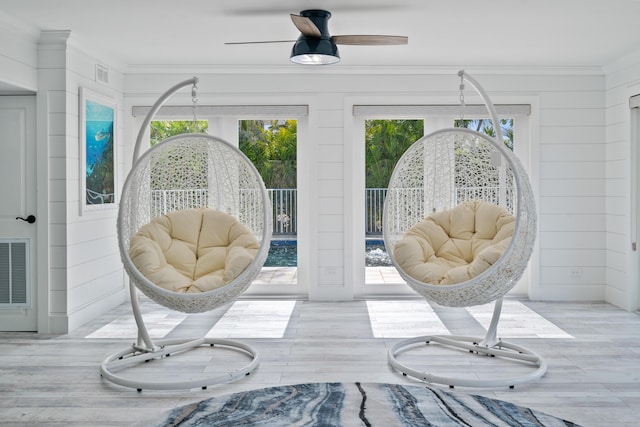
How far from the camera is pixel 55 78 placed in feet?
16.2

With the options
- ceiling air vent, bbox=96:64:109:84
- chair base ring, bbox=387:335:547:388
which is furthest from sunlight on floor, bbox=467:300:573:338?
ceiling air vent, bbox=96:64:109:84

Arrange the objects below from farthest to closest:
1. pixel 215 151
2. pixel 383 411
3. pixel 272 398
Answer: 1. pixel 215 151
2. pixel 272 398
3. pixel 383 411

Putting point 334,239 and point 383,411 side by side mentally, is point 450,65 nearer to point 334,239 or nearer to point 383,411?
point 334,239

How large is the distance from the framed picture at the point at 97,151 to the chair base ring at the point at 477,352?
284 centimetres

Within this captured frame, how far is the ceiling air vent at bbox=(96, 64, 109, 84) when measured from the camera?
557 centimetres

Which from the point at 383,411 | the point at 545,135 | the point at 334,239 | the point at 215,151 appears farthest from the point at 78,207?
the point at 545,135

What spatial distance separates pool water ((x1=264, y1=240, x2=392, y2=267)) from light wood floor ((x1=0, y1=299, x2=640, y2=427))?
49 cm

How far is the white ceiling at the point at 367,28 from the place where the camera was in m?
4.23

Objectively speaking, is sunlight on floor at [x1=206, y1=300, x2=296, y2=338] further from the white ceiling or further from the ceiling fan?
the white ceiling

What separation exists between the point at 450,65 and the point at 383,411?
13.2 ft

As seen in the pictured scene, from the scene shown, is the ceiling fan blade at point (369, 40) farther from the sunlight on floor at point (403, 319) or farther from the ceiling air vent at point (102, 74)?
the ceiling air vent at point (102, 74)

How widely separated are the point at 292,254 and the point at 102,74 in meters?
2.51

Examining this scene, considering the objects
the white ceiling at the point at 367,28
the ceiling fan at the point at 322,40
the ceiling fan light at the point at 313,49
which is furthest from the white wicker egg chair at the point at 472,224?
the ceiling fan light at the point at 313,49

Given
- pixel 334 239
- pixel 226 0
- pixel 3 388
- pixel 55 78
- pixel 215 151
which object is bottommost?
pixel 3 388
